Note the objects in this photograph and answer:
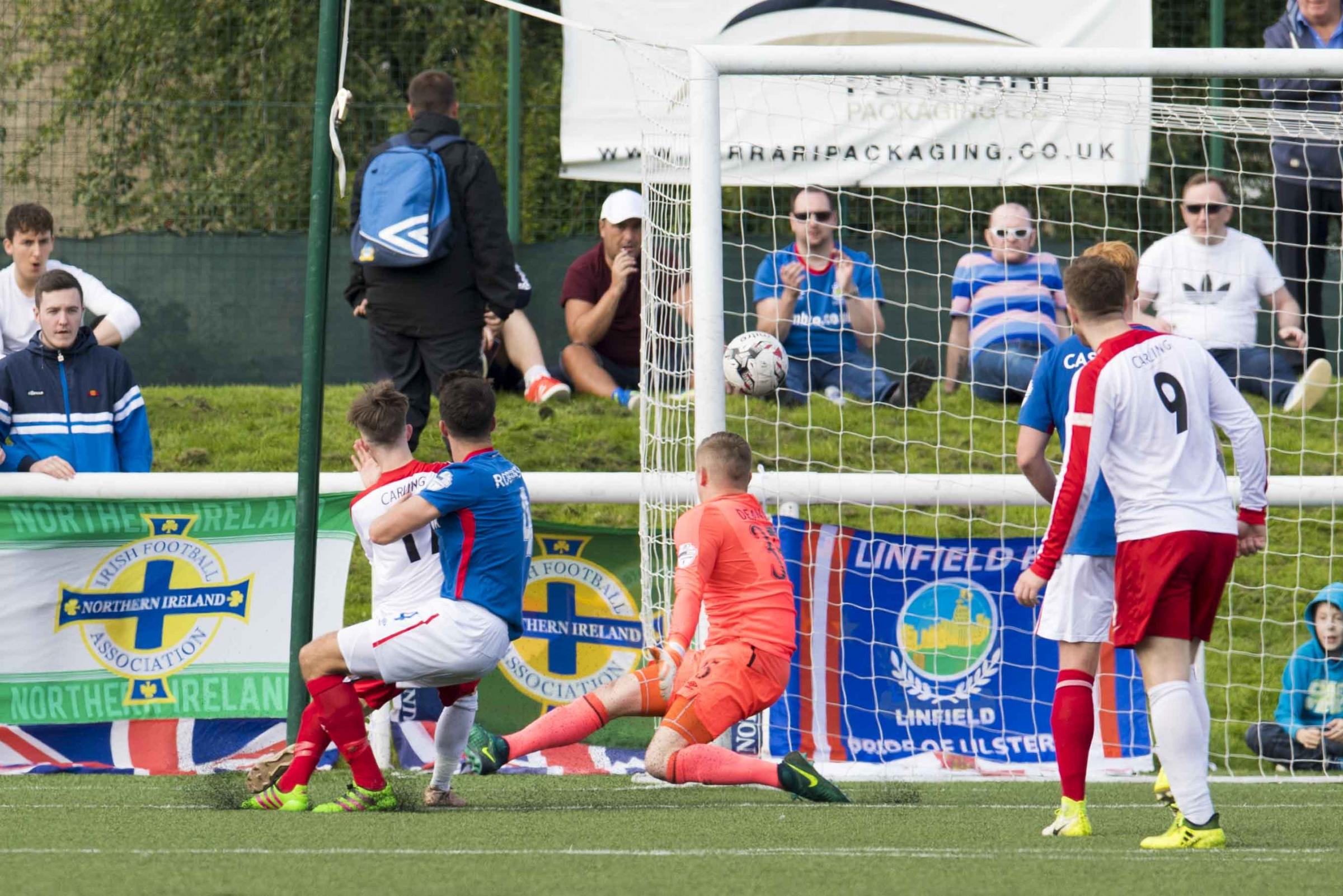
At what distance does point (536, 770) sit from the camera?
7.57 m

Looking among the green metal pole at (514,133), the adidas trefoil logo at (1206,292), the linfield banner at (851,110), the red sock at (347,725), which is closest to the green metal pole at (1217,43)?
the linfield banner at (851,110)

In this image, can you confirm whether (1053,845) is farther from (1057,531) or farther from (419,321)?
(419,321)

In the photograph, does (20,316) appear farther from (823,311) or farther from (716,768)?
(716,768)

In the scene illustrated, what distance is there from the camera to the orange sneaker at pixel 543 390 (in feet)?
34.8

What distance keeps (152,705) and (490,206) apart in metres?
2.80

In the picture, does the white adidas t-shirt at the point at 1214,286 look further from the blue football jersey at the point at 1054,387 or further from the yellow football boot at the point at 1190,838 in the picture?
the yellow football boot at the point at 1190,838

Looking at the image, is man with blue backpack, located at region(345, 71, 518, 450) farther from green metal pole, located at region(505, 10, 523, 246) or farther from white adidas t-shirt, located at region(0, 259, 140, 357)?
green metal pole, located at region(505, 10, 523, 246)

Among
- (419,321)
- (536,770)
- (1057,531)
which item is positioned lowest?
(536,770)

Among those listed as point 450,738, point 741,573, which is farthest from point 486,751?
point 741,573

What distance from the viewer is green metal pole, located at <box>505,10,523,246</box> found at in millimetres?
11688

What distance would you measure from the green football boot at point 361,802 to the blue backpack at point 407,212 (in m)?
3.22

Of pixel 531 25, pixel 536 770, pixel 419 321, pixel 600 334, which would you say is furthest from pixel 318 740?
pixel 531 25

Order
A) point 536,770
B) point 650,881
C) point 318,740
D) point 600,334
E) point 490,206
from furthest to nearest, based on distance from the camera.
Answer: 1. point 600,334
2. point 490,206
3. point 536,770
4. point 318,740
5. point 650,881

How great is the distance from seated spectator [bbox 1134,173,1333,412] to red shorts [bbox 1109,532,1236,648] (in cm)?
478
